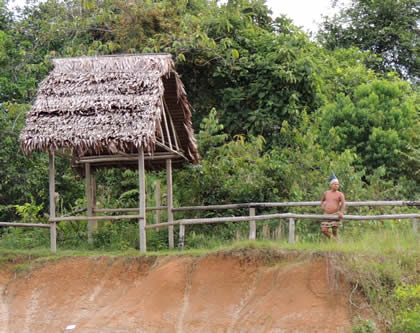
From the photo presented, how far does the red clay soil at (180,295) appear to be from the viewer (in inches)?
369

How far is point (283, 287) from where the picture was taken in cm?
981

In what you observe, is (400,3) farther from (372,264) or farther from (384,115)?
(372,264)

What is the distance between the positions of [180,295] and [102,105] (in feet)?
12.4

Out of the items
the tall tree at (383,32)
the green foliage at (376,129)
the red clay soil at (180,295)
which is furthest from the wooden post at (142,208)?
the tall tree at (383,32)

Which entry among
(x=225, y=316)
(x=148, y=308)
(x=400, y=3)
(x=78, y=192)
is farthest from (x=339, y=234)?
(x=400, y=3)

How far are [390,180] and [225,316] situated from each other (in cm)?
749

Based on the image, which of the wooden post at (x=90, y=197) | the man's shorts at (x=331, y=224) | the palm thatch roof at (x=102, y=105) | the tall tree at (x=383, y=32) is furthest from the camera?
the tall tree at (x=383, y=32)

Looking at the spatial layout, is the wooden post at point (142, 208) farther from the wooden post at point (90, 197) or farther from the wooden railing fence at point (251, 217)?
the wooden post at point (90, 197)

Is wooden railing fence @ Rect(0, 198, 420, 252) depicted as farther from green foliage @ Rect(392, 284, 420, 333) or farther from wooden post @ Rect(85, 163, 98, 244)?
green foliage @ Rect(392, 284, 420, 333)

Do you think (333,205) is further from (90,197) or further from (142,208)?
(90,197)

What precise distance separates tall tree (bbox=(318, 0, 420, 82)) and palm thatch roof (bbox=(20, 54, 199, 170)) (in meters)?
15.5

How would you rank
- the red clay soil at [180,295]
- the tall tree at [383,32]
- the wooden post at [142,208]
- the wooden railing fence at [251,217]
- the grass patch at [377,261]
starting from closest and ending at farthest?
the grass patch at [377,261] → the red clay soil at [180,295] → the wooden railing fence at [251,217] → the wooden post at [142,208] → the tall tree at [383,32]

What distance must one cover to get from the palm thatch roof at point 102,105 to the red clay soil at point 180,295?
2183 mm

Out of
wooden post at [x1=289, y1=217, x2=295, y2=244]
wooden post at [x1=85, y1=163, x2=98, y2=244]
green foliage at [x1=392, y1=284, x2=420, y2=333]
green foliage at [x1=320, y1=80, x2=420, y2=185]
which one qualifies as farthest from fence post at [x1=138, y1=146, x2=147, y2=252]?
green foliage at [x1=320, y1=80, x2=420, y2=185]
